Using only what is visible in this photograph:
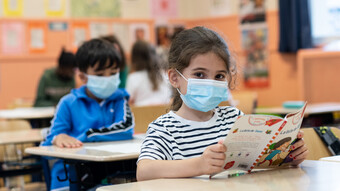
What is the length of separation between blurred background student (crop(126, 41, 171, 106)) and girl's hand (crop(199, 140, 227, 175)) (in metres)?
3.36

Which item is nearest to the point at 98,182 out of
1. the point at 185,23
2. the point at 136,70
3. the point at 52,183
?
the point at 52,183

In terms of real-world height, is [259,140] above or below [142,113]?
above

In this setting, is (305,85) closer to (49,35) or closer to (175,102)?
(49,35)

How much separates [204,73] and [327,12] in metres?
4.83

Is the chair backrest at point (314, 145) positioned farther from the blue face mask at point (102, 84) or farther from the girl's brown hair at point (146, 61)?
the girl's brown hair at point (146, 61)

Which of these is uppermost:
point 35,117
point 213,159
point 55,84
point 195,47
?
point 195,47

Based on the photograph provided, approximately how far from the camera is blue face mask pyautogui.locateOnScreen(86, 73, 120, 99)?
2.93 meters

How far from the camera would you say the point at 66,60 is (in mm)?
5684

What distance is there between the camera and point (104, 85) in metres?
2.93

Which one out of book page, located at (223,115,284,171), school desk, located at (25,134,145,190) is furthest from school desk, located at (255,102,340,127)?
book page, located at (223,115,284,171)

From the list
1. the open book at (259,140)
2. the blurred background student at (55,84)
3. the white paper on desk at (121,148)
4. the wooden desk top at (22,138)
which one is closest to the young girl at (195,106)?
the open book at (259,140)

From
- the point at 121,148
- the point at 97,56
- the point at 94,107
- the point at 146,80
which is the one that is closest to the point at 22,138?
the point at 94,107

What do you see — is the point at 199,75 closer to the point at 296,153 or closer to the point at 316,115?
the point at 296,153

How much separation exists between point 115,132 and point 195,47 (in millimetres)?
1149
